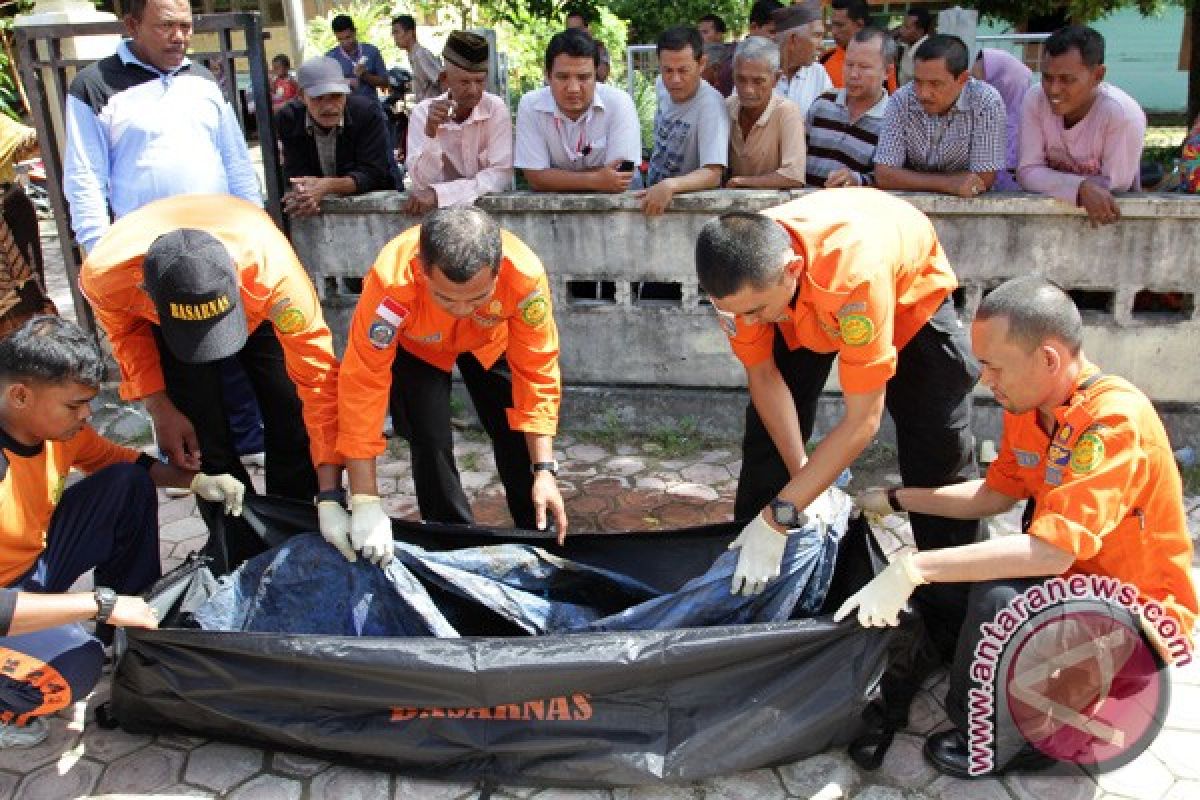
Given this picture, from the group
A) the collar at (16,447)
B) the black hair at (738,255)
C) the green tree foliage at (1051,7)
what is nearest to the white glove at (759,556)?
the black hair at (738,255)

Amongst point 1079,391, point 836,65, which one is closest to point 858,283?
point 1079,391

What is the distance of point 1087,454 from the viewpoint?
2.04 metres

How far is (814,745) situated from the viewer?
2.29 meters

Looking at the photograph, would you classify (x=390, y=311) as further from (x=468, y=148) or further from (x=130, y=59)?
(x=468, y=148)

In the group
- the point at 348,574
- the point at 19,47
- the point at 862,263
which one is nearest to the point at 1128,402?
the point at 862,263

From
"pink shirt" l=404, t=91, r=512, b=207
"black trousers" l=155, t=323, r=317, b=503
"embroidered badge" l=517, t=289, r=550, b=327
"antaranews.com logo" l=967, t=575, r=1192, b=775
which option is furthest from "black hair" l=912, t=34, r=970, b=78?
"black trousers" l=155, t=323, r=317, b=503

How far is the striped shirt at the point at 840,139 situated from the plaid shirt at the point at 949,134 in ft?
0.60

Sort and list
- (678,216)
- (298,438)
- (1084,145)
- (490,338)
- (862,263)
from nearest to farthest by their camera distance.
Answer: (862,263), (490,338), (298,438), (1084,145), (678,216)

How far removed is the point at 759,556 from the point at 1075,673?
29.4 inches

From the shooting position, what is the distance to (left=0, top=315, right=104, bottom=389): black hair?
7.75ft

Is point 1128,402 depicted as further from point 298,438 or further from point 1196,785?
point 298,438

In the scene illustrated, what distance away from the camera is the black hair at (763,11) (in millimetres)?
5520

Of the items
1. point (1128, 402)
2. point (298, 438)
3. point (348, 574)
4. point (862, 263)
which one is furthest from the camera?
point (298, 438)

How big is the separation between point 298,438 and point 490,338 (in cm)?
82
